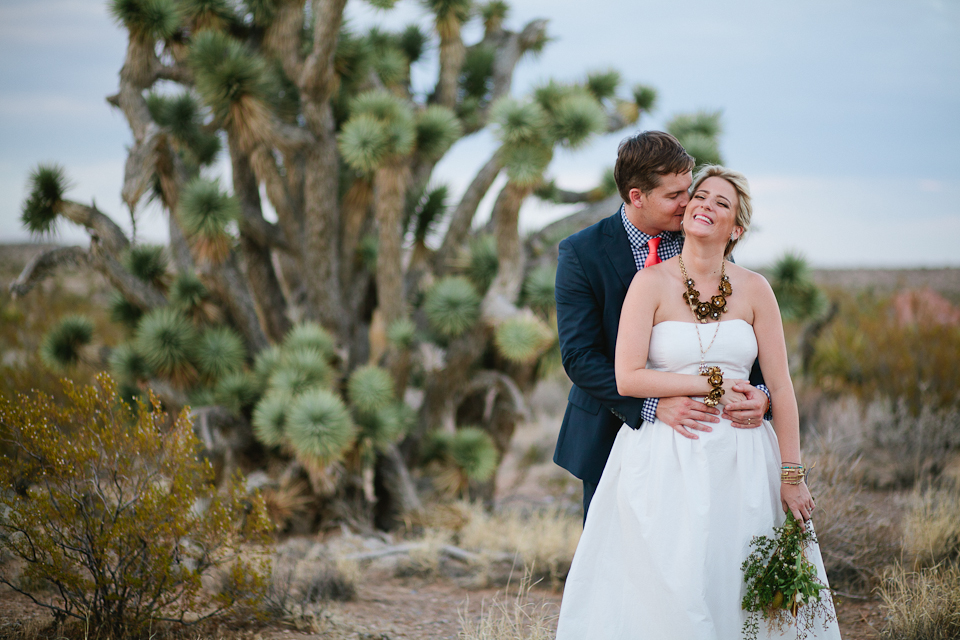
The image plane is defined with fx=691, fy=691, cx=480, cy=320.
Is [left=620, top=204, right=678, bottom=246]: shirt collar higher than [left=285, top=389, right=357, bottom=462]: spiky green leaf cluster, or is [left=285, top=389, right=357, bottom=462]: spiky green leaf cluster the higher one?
[left=620, top=204, right=678, bottom=246]: shirt collar

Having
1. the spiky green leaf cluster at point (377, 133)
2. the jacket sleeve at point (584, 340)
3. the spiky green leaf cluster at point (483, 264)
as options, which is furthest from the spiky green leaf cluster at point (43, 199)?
the jacket sleeve at point (584, 340)

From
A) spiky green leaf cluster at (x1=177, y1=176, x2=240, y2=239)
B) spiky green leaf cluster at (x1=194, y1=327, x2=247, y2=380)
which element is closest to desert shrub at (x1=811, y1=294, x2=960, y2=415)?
spiky green leaf cluster at (x1=194, y1=327, x2=247, y2=380)

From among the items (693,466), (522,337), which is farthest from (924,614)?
(522,337)

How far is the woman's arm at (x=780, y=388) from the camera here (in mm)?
2414

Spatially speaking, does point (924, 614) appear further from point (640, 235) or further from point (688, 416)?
point (640, 235)

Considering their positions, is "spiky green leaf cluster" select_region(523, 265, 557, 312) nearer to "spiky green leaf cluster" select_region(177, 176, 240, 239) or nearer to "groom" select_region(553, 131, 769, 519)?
"spiky green leaf cluster" select_region(177, 176, 240, 239)

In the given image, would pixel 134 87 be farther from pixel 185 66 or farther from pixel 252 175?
pixel 252 175

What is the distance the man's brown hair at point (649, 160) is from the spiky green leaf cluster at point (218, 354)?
4.62 m

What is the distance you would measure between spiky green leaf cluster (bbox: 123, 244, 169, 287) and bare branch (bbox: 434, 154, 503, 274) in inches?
108

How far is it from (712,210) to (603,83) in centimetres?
615

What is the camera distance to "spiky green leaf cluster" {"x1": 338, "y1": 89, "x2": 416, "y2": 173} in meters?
5.84

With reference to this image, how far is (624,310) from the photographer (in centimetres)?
246

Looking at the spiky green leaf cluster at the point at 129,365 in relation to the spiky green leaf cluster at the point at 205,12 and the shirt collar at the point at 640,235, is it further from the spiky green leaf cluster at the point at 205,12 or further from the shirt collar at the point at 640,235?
the shirt collar at the point at 640,235

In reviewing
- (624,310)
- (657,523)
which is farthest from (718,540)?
(624,310)
